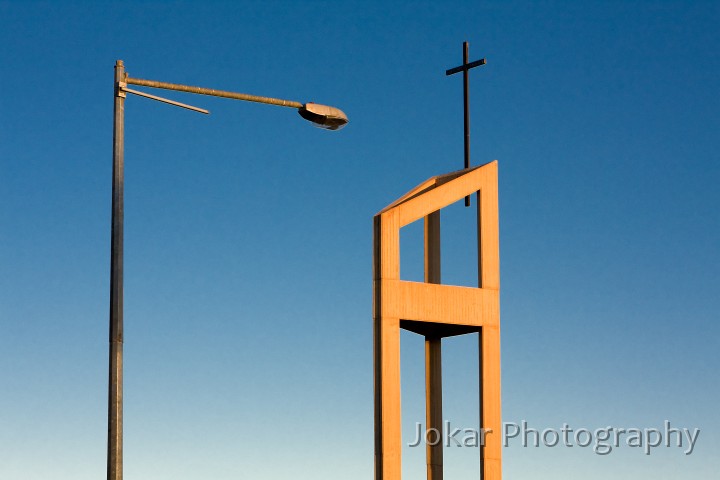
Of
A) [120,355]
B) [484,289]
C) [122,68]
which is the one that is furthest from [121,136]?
[484,289]

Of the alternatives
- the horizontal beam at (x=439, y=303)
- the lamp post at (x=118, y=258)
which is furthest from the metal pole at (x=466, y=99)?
the lamp post at (x=118, y=258)

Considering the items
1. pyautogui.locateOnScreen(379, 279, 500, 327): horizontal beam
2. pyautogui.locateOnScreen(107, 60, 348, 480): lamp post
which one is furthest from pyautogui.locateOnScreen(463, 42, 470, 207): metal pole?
pyautogui.locateOnScreen(107, 60, 348, 480): lamp post

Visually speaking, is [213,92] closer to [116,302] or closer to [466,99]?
[116,302]

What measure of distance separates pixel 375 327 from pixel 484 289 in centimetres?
274

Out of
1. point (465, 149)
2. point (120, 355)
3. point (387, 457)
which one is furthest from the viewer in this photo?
point (465, 149)

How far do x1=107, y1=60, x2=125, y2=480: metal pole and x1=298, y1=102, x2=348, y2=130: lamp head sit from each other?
3.06m

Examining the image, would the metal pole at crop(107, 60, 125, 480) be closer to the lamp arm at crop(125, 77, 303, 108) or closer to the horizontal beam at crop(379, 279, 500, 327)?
the lamp arm at crop(125, 77, 303, 108)

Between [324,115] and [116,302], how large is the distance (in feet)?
15.4

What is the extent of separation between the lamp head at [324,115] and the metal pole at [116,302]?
3.06m

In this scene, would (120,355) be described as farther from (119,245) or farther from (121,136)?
(121,136)

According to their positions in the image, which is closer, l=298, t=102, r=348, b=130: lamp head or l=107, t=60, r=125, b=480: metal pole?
l=107, t=60, r=125, b=480: metal pole

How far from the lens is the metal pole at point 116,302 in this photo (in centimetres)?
1524

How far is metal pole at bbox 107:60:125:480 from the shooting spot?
50.0 feet

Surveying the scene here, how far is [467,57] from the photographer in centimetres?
2552
